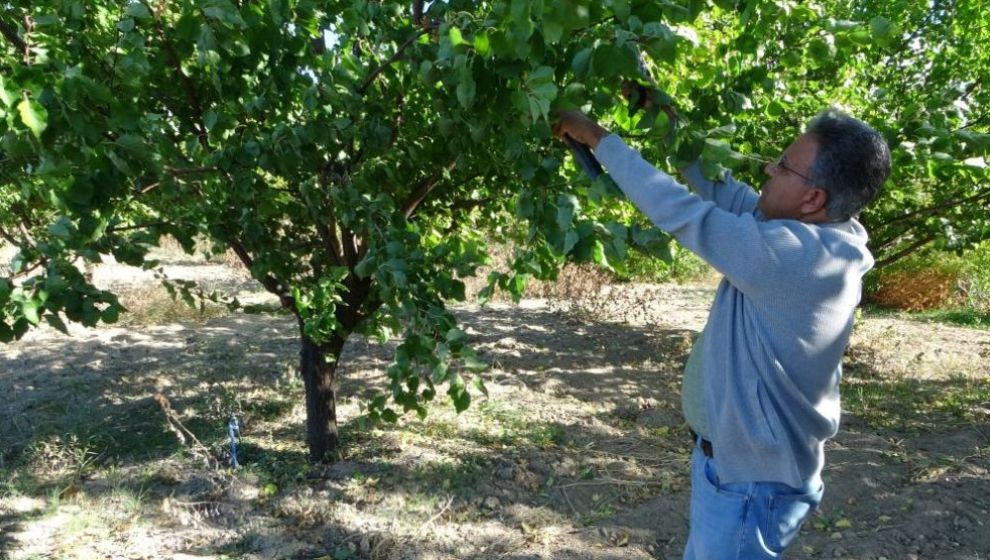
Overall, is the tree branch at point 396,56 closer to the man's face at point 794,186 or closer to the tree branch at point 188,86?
the tree branch at point 188,86

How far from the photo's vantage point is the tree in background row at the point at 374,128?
1609mm

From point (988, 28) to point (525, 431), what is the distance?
444cm

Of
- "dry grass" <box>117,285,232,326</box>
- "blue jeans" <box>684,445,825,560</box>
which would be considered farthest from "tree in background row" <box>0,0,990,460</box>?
"dry grass" <box>117,285,232,326</box>

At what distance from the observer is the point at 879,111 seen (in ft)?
15.1

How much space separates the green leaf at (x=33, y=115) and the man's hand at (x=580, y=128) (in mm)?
1162

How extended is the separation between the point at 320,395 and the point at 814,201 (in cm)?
312

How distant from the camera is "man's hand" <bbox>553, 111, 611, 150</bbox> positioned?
1.68m

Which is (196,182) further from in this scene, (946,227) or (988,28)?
(988,28)

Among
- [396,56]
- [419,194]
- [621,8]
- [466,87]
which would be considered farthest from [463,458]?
[621,8]

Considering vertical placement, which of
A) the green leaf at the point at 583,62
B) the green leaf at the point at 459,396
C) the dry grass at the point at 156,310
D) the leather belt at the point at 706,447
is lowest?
the dry grass at the point at 156,310

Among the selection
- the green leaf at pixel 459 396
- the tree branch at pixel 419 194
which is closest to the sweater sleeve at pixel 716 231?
the green leaf at pixel 459 396

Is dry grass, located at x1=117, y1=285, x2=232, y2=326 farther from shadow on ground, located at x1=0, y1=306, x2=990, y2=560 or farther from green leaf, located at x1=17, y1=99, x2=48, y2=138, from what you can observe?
green leaf, located at x1=17, y1=99, x2=48, y2=138

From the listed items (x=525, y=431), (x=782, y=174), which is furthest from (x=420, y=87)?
(x=525, y=431)

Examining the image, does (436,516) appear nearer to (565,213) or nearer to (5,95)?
(565,213)
